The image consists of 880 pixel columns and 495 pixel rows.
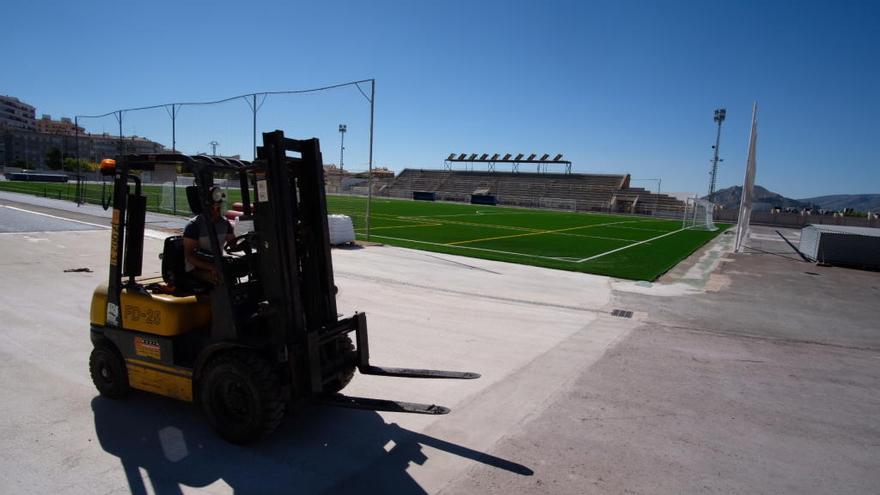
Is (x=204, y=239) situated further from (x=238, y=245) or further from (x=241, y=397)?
(x=241, y=397)

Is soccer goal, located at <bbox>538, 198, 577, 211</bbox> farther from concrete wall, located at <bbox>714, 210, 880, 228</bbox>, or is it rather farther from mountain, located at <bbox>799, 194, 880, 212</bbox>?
mountain, located at <bbox>799, 194, 880, 212</bbox>

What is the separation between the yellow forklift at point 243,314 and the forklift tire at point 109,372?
1 centimetres

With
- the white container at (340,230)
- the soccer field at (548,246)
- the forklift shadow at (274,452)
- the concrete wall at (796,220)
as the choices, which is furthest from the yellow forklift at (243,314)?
the concrete wall at (796,220)

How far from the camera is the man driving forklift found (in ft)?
13.7

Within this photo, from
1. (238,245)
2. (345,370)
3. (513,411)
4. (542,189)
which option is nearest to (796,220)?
(542,189)

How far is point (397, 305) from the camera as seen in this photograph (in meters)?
9.24

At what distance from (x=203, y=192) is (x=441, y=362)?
354 cm

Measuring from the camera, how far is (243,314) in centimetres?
425

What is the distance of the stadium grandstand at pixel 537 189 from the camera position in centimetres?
6544

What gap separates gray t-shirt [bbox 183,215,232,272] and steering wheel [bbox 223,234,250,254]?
0.21 feet

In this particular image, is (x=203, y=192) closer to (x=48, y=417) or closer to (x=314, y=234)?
(x=314, y=234)

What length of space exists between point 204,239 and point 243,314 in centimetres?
74

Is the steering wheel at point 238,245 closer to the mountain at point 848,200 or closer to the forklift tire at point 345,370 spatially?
the forklift tire at point 345,370

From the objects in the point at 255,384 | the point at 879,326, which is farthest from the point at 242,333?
the point at 879,326
